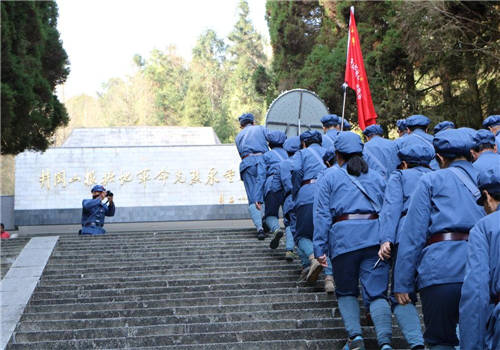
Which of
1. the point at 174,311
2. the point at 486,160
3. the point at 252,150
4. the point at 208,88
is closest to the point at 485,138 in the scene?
the point at 486,160

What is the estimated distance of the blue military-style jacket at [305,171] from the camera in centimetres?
744

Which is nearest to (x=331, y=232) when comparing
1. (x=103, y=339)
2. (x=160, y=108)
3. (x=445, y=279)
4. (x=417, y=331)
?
(x=417, y=331)

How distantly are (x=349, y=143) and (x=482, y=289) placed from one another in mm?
2630

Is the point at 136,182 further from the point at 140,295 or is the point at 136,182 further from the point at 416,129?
the point at 416,129

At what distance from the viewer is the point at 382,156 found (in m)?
7.91

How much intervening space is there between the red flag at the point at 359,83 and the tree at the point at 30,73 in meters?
5.43

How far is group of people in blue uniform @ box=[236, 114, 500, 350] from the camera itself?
325cm

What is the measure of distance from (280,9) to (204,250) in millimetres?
15432

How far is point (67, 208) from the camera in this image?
64.7ft

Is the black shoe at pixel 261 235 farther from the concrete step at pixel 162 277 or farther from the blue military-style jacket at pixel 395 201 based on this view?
the blue military-style jacket at pixel 395 201

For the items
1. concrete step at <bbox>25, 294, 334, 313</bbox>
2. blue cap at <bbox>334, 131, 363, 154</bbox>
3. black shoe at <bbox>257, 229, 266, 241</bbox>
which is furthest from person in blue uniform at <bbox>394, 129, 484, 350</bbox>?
black shoe at <bbox>257, 229, 266, 241</bbox>

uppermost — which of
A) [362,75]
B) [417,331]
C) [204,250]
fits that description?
[362,75]

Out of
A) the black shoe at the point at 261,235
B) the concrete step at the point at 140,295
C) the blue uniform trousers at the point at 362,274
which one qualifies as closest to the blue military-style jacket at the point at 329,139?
the concrete step at the point at 140,295

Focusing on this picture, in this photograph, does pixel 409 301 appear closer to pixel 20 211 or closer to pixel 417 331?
pixel 417 331
